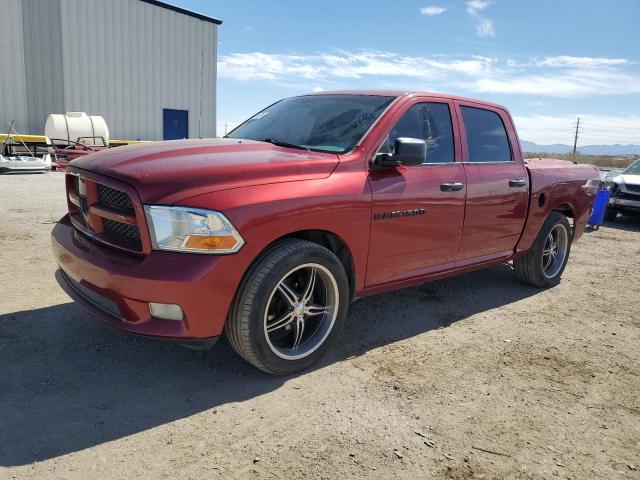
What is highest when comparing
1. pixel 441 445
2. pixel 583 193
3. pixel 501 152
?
pixel 501 152

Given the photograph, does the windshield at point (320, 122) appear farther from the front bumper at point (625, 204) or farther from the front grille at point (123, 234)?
the front bumper at point (625, 204)

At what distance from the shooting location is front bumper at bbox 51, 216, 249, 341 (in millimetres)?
2691

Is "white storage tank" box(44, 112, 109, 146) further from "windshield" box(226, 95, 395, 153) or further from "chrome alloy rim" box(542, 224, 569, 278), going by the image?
"chrome alloy rim" box(542, 224, 569, 278)

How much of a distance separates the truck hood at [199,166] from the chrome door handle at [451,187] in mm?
1046

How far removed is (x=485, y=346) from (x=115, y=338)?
2782 millimetres

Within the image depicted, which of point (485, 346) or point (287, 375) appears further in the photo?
point (485, 346)

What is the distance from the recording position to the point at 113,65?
23.7 metres

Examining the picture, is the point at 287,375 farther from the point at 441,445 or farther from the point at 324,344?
the point at 441,445

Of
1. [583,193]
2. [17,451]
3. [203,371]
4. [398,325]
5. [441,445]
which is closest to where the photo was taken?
[17,451]

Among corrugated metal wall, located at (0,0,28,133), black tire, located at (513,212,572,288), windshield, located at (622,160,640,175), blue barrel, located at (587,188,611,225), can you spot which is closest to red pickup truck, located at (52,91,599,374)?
black tire, located at (513,212,572,288)

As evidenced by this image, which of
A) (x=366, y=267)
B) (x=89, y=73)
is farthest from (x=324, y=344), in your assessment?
(x=89, y=73)

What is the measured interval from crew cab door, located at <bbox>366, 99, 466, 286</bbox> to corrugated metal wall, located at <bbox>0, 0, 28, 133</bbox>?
22.1m

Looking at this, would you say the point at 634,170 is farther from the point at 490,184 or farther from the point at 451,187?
the point at 451,187

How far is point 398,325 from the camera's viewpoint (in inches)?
169
